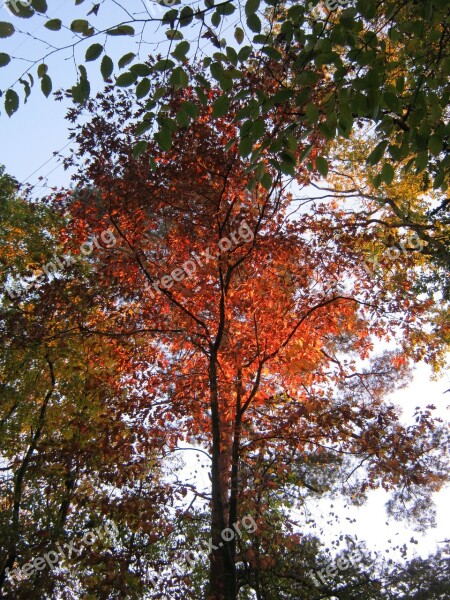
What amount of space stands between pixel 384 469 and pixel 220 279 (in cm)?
337

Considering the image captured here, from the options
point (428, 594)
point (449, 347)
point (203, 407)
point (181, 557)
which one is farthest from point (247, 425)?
point (449, 347)

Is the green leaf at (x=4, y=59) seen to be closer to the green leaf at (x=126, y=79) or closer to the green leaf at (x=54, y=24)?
the green leaf at (x=54, y=24)

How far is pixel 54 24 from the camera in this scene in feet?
7.52

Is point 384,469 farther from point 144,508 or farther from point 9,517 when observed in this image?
point 9,517

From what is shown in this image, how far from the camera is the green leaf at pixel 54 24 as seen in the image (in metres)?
2.28

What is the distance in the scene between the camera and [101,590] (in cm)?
530

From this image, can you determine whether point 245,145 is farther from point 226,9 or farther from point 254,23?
point 226,9

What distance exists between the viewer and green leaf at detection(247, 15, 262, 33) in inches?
93.4

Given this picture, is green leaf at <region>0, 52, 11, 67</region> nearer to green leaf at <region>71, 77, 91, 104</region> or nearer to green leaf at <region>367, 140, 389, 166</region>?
green leaf at <region>71, 77, 91, 104</region>
